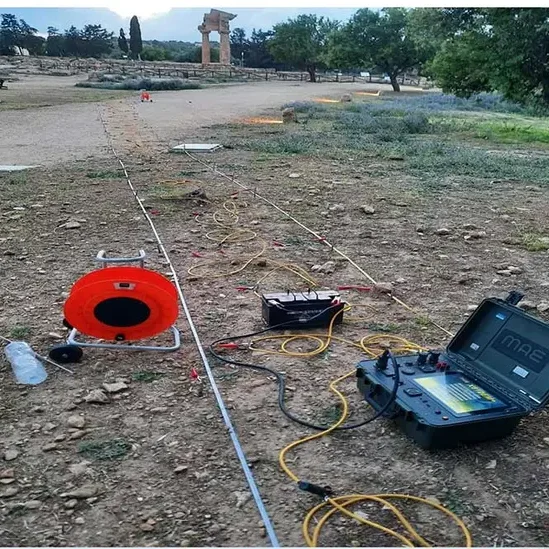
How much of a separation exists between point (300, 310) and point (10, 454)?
2.00 meters

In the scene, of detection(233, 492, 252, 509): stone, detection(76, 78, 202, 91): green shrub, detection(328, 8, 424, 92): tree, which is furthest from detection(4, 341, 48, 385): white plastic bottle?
detection(328, 8, 424, 92): tree

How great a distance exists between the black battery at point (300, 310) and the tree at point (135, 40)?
72.3 metres

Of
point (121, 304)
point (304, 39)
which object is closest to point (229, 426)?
point (121, 304)

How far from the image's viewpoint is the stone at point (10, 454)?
2.56 meters

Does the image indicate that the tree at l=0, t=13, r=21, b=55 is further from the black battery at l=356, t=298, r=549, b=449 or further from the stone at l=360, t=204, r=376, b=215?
the black battery at l=356, t=298, r=549, b=449

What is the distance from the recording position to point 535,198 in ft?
26.8

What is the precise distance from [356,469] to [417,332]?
1610 mm

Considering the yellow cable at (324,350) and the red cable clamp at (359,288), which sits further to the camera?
the red cable clamp at (359,288)

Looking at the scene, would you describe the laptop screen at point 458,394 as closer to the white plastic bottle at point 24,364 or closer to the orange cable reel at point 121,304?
the orange cable reel at point 121,304

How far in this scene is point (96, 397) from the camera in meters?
3.03

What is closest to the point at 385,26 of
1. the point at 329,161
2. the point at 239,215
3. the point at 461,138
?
the point at 461,138

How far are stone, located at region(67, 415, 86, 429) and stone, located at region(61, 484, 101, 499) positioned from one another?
47 cm

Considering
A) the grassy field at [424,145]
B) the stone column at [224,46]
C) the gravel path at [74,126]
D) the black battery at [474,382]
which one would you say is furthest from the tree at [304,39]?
the black battery at [474,382]

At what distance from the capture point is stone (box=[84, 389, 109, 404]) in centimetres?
301
